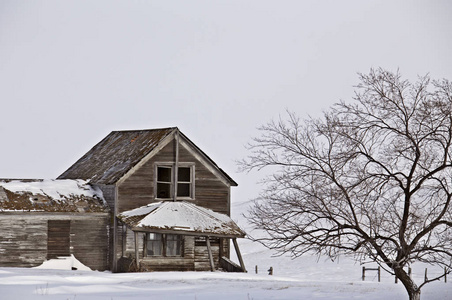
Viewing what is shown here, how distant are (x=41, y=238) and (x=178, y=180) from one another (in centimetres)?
706

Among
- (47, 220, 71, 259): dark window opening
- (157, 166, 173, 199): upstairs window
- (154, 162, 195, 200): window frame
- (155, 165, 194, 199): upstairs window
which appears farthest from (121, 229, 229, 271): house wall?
(157, 166, 173, 199): upstairs window

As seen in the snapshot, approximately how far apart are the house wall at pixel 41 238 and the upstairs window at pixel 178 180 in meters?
3.20

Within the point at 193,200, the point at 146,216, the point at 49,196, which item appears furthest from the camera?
the point at 193,200

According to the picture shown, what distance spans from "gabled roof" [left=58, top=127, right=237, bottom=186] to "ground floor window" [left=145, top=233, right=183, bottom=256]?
10.3 ft

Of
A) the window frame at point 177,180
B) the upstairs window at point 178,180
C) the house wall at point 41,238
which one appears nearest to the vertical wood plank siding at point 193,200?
the window frame at point 177,180

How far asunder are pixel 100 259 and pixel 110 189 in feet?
10.4

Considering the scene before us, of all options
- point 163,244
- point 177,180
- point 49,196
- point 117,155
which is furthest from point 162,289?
point 117,155

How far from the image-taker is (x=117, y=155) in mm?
36000

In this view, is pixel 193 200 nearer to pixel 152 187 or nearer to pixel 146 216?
pixel 152 187

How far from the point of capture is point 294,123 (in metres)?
21.2

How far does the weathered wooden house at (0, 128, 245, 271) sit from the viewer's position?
31609 millimetres

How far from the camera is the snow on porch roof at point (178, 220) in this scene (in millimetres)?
31172

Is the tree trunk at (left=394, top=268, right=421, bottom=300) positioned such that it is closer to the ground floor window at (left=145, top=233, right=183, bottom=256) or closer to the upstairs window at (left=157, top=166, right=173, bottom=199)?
the ground floor window at (left=145, top=233, right=183, bottom=256)

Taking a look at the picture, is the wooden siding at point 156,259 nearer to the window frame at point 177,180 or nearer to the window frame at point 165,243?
the window frame at point 165,243
